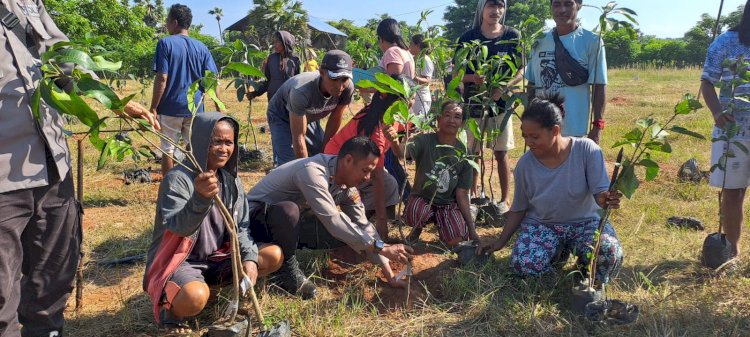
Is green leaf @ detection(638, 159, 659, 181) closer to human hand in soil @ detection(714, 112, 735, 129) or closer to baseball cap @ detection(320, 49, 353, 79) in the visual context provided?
human hand in soil @ detection(714, 112, 735, 129)

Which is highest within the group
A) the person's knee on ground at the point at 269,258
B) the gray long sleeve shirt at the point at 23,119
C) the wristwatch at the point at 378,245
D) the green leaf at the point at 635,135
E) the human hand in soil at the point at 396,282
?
the gray long sleeve shirt at the point at 23,119

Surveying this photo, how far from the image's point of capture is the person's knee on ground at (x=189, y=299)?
6.46ft

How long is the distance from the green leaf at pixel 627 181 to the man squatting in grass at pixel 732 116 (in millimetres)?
920

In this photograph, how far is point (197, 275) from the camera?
6.85 ft

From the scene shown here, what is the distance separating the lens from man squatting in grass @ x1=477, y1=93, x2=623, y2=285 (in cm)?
242

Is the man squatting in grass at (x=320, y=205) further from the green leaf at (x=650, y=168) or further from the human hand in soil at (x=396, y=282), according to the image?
the green leaf at (x=650, y=168)

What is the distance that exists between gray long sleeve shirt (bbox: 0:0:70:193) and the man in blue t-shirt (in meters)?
2.12

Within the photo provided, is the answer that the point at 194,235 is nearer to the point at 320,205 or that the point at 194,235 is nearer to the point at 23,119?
the point at 320,205

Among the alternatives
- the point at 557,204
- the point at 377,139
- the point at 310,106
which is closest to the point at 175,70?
the point at 310,106

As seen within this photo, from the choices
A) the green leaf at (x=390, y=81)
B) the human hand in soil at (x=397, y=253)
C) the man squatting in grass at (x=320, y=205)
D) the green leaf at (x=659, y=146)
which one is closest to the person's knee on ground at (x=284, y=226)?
the man squatting in grass at (x=320, y=205)

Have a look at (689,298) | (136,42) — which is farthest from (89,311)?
(136,42)

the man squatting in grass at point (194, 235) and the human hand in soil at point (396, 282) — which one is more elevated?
the man squatting in grass at point (194, 235)

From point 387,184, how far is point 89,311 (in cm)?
156

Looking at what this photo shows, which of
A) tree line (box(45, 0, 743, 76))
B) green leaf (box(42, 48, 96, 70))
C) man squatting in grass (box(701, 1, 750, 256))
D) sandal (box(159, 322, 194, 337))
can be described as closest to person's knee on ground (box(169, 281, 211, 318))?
sandal (box(159, 322, 194, 337))
